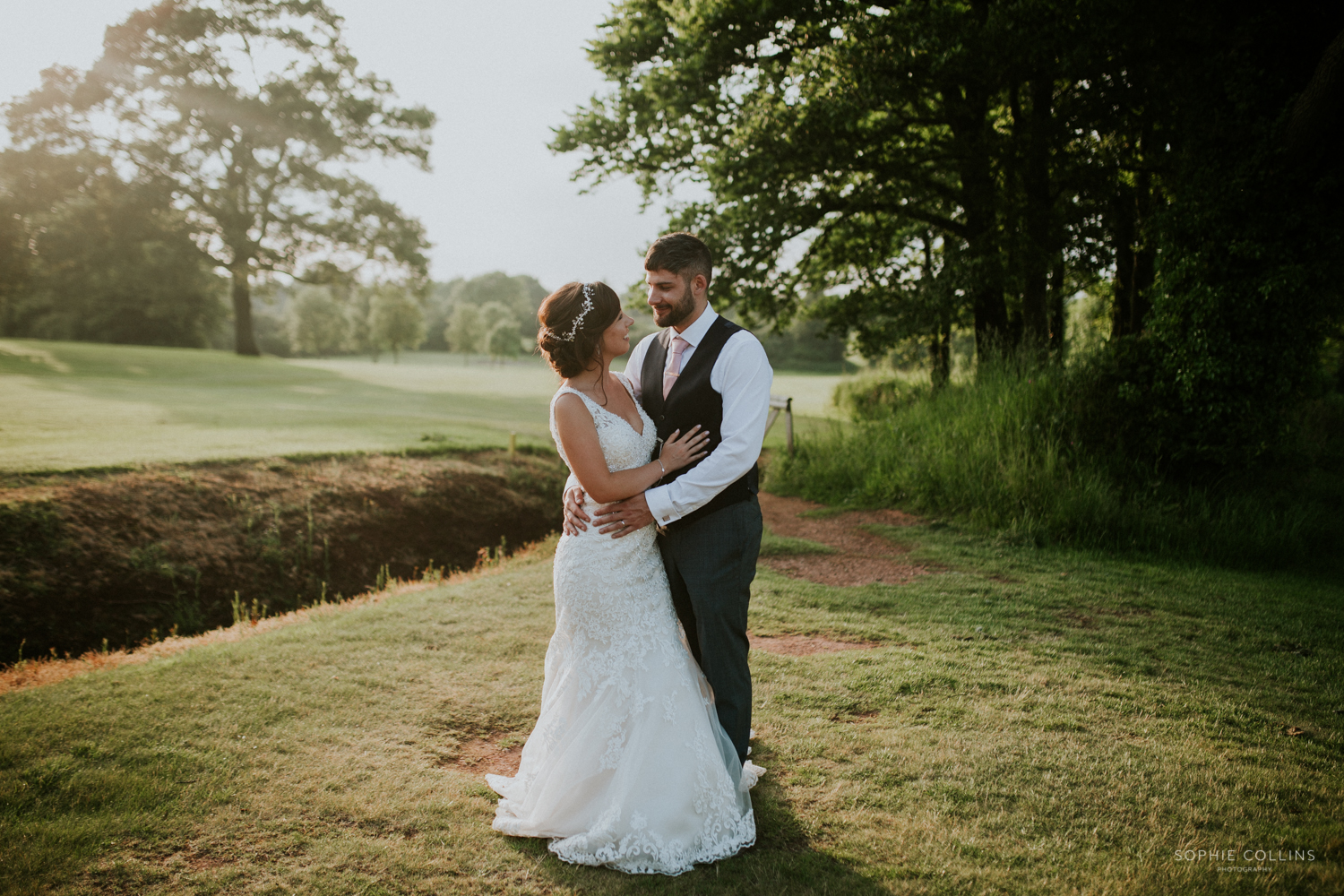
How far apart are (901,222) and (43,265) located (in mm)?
37361

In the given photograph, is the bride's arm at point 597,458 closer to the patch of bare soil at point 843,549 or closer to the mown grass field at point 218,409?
the patch of bare soil at point 843,549

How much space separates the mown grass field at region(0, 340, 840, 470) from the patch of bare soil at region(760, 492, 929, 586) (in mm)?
6299

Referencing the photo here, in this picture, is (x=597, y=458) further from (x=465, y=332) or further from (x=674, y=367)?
(x=465, y=332)

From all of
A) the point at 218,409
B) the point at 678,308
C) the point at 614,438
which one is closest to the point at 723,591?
the point at 614,438

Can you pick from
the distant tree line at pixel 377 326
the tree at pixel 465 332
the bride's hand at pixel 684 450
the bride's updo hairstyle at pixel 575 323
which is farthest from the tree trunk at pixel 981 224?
the tree at pixel 465 332

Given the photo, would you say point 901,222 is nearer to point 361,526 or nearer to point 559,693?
point 361,526

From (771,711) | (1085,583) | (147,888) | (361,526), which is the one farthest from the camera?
(361,526)

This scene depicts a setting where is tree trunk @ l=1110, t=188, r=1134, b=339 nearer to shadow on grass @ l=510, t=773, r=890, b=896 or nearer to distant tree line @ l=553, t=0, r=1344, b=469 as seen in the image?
distant tree line @ l=553, t=0, r=1344, b=469

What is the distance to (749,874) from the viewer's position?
295cm

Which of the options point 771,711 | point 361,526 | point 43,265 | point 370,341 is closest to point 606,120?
point 361,526

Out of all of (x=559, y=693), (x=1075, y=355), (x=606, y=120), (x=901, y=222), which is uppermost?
(x=606, y=120)

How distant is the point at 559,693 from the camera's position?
11.2 feet

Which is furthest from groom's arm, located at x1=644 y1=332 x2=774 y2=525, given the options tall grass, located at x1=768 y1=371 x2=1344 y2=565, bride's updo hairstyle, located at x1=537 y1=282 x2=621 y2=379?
tall grass, located at x1=768 y1=371 x2=1344 y2=565

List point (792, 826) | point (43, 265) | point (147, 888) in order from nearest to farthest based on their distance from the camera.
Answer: point (147, 888) < point (792, 826) < point (43, 265)
